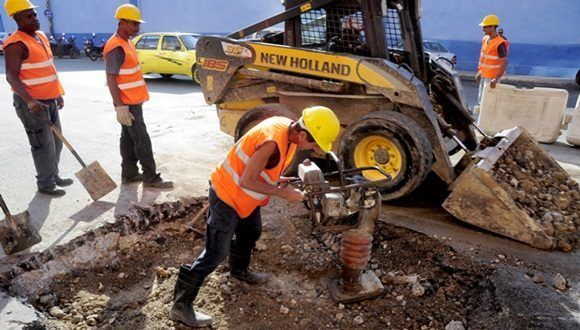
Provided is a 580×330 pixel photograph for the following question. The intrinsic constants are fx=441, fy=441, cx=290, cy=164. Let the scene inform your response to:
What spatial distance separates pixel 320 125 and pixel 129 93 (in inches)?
104

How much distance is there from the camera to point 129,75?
4.27m

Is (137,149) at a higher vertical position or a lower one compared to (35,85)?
lower

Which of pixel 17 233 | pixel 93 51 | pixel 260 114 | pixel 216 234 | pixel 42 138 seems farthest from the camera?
pixel 93 51

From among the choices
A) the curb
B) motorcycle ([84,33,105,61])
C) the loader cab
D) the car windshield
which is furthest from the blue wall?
the loader cab

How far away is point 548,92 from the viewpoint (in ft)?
23.1

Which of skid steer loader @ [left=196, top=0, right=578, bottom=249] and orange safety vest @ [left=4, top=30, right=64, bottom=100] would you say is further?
orange safety vest @ [left=4, top=30, right=64, bottom=100]

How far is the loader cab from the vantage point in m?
4.46

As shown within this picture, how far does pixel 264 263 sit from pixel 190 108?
5.98 meters

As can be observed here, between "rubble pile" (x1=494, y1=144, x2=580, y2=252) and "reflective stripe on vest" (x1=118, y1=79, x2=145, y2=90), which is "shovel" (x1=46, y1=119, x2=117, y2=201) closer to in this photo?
"reflective stripe on vest" (x1=118, y1=79, x2=145, y2=90)

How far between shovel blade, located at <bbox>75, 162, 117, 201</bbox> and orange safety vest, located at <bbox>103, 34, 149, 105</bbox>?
72 cm

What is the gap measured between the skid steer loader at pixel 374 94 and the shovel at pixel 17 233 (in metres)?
2.43

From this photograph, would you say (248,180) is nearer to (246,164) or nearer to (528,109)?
(246,164)

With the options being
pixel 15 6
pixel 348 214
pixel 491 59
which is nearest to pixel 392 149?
pixel 348 214

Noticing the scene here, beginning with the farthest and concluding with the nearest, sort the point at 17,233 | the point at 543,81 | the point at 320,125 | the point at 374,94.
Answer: the point at 543,81, the point at 374,94, the point at 17,233, the point at 320,125
